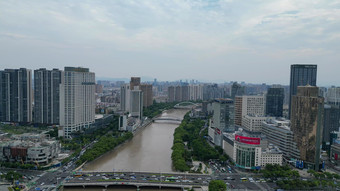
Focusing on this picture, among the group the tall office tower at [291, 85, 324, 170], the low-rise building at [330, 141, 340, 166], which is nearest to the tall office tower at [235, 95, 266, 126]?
the tall office tower at [291, 85, 324, 170]

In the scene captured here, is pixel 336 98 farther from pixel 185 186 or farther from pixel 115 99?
pixel 115 99

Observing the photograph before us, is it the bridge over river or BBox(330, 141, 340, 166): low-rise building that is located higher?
BBox(330, 141, 340, 166): low-rise building

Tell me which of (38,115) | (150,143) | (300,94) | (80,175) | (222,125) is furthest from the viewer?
(38,115)

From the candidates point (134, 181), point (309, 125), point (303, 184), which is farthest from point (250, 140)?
point (134, 181)

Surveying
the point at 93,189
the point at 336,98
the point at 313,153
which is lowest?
the point at 93,189

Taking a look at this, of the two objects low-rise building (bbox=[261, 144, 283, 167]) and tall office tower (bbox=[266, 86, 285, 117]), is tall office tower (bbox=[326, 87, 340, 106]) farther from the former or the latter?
low-rise building (bbox=[261, 144, 283, 167])

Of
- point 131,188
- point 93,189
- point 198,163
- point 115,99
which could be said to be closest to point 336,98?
point 198,163

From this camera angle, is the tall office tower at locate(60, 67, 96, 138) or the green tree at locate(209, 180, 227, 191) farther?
the tall office tower at locate(60, 67, 96, 138)
